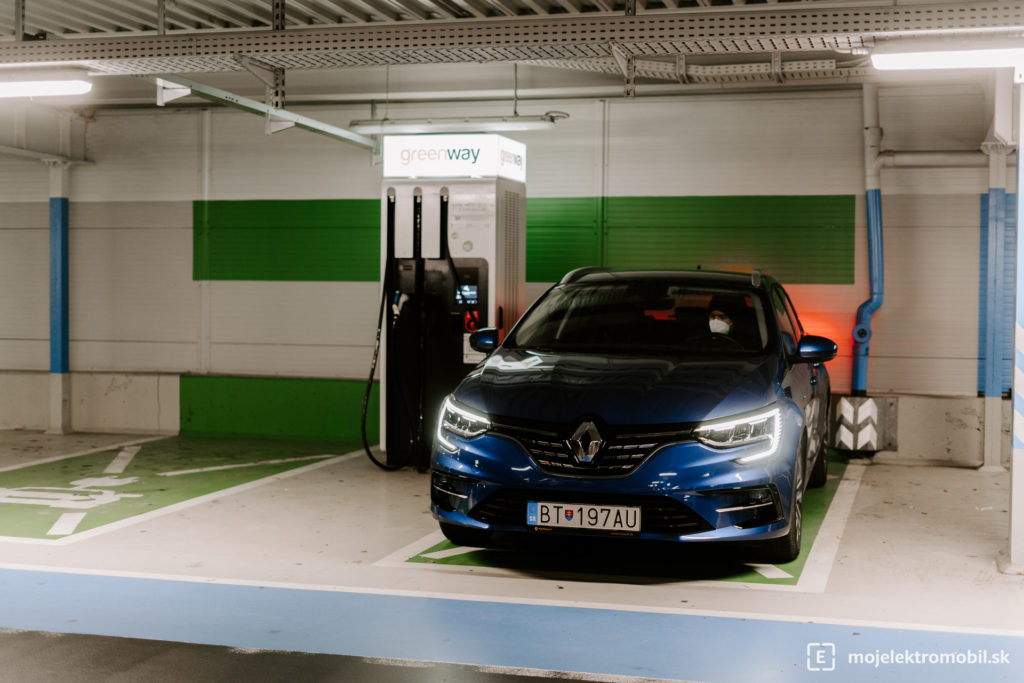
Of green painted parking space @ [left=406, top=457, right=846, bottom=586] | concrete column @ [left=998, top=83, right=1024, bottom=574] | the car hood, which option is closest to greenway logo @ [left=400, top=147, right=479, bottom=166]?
the car hood

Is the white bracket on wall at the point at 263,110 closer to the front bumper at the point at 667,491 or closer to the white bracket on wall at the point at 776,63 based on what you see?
the white bracket on wall at the point at 776,63

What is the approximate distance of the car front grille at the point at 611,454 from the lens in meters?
5.41

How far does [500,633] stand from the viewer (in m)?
4.81

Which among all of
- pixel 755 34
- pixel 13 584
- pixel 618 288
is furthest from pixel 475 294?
pixel 13 584

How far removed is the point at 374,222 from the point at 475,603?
22.0ft

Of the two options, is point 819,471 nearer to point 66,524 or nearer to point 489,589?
point 489,589

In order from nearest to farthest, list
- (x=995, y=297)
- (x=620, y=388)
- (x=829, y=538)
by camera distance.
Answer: (x=620, y=388) → (x=829, y=538) → (x=995, y=297)

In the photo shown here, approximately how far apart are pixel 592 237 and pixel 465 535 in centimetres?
518

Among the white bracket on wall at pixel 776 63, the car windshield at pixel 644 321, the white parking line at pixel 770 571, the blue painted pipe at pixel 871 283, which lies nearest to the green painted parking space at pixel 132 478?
the car windshield at pixel 644 321

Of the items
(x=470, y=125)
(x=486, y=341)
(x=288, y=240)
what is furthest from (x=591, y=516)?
(x=288, y=240)

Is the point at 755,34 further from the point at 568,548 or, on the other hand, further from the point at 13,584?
the point at 13,584

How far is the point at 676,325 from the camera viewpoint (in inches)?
263

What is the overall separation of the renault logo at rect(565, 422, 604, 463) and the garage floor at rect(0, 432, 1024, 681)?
0.68 meters

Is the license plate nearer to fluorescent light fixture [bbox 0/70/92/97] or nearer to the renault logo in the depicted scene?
the renault logo
